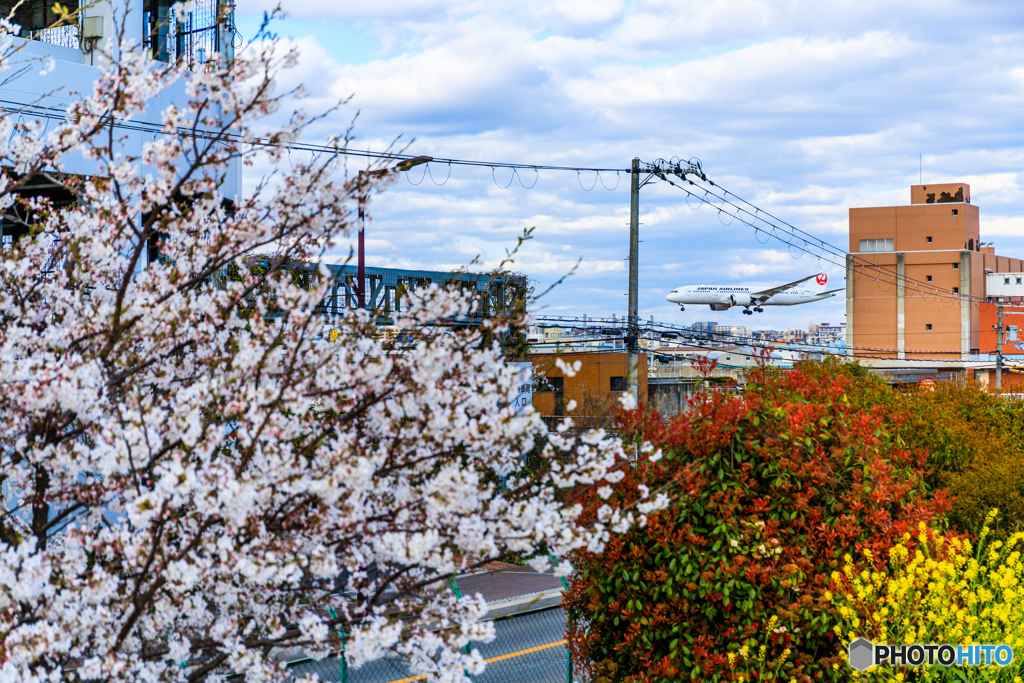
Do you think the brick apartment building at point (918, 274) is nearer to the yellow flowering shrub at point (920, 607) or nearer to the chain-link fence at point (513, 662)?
the chain-link fence at point (513, 662)

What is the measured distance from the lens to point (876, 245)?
94.9 metres

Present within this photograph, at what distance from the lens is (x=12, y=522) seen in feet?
18.1

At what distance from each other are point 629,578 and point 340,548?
11.3 feet

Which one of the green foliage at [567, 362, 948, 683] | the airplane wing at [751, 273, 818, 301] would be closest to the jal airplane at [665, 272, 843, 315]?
the airplane wing at [751, 273, 818, 301]

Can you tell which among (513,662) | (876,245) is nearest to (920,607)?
(513,662)

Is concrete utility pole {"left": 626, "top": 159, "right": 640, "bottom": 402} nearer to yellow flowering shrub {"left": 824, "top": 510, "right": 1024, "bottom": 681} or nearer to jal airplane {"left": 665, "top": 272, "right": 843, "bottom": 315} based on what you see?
yellow flowering shrub {"left": 824, "top": 510, "right": 1024, "bottom": 681}

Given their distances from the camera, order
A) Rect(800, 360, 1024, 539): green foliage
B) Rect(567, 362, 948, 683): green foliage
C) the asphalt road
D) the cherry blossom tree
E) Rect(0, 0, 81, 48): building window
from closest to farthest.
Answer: the cherry blossom tree → Rect(567, 362, 948, 683): green foliage → Rect(800, 360, 1024, 539): green foliage → the asphalt road → Rect(0, 0, 81, 48): building window

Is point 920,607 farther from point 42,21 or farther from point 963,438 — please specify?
point 42,21

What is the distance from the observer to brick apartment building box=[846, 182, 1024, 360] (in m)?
90.7

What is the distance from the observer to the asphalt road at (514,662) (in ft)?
45.9

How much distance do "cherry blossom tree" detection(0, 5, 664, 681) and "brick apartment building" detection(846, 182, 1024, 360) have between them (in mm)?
92303

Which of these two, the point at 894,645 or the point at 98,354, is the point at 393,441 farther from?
the point at 894,645

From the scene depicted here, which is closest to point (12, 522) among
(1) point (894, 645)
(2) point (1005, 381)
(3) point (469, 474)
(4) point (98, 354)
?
(4) point (98, 354)

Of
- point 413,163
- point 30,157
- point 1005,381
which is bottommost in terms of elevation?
point 1005,381
